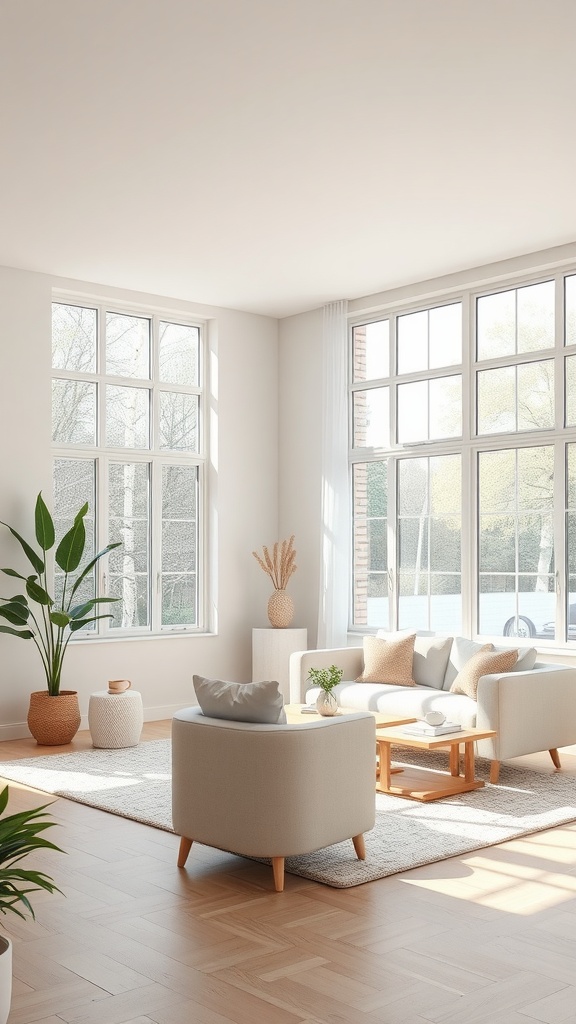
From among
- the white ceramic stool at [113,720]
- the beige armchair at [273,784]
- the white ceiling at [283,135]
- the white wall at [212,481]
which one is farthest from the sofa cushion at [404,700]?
the white ceiling at [283,135]

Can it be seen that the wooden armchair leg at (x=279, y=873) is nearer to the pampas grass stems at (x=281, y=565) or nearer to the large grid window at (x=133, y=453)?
the large grid window at (x=133, y=453)

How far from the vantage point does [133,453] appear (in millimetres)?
8680

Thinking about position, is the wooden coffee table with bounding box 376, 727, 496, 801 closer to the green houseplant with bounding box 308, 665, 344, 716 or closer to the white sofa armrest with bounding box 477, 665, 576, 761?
the white sofa armrest with bounding box 477, 665, 576, 761

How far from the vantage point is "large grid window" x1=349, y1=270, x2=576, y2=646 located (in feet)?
24.3

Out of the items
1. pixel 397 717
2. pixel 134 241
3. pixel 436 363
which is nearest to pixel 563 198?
pixel 436 363

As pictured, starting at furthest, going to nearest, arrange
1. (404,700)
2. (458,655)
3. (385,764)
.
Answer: (458,655) → (404,700) → (385,764)

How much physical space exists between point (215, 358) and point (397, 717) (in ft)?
14.1

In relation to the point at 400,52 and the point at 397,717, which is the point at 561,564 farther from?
the point at 400,52

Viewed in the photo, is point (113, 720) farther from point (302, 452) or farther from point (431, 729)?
point (302, 452)

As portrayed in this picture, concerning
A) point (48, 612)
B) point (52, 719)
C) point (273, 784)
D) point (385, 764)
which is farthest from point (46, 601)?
point (273, 784)

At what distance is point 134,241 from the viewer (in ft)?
23.5

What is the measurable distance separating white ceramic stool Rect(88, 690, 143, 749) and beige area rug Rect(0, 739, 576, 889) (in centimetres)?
11

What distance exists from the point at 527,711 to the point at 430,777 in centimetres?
74

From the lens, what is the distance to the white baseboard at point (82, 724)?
770cm
